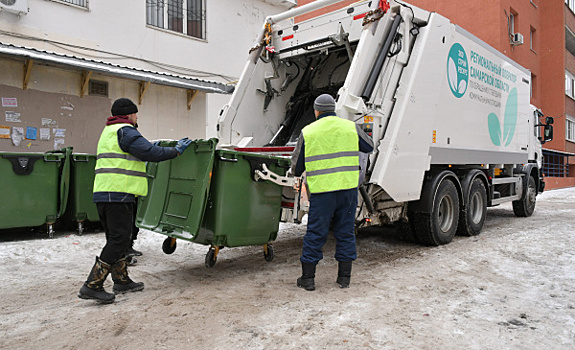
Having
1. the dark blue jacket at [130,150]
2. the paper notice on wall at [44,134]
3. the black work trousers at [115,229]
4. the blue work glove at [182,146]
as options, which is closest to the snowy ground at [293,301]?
the black work trousers at [115,229]

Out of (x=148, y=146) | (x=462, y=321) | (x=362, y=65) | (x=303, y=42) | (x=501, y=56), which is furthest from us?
(x=501, y=56)

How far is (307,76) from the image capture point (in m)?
5.82

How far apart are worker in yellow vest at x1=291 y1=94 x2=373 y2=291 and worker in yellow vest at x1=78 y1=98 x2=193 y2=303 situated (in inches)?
46.1

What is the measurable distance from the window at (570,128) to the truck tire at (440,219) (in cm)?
1894

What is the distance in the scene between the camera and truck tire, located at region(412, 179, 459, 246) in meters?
5.04

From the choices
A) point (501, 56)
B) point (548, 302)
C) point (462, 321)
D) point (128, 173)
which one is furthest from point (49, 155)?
point (501, 56)

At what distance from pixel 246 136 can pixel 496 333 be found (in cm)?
365

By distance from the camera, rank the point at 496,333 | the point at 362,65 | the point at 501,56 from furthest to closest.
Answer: the point at 501,56 → the point at 362,65 → the point at 496,333

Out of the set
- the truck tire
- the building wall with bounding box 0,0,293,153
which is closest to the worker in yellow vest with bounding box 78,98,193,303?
the truck tire

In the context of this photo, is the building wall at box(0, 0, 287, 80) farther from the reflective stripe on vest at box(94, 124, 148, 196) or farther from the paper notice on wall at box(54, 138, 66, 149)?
the reflective stripe on vest at box(94, 124, 148, 196)

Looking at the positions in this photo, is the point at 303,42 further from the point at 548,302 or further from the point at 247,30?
the point at 247,30

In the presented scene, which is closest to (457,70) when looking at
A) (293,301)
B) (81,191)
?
(293,301)

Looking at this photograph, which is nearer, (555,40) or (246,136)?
(246,136)

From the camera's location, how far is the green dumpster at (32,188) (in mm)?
5289
